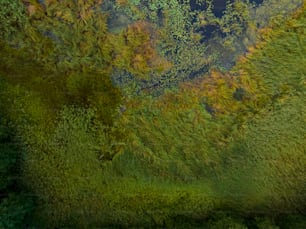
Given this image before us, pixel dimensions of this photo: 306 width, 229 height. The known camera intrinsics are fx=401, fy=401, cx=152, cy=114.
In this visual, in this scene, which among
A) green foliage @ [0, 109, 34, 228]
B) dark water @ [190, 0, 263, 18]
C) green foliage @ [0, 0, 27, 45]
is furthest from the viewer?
dark water @ [190, 0, 263, 18]

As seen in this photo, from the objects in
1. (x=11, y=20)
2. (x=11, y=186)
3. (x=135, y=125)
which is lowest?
(x=11, y=186)

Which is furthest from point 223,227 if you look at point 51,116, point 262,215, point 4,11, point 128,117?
point 4,11

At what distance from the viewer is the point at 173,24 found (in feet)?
19.4

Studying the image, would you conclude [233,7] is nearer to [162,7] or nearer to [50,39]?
[162,7]

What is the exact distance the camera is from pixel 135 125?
573 centimetres

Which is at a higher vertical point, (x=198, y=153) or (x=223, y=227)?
(x=198, y=153)

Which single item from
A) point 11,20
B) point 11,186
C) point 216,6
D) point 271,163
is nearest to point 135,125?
point 11,186

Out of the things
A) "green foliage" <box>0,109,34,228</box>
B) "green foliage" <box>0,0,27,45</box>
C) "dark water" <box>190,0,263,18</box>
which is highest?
"dark water" <box>190,0,263,18</box>

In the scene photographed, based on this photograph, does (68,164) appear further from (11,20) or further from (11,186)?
(11,20)

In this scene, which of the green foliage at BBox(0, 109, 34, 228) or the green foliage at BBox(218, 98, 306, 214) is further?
the green foliage at BBox(218, 98, 306, 214)

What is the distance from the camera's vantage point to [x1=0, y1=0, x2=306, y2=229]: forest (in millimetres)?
5656

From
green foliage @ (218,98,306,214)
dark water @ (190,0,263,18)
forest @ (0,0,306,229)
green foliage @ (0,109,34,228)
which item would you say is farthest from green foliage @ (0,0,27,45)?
green foliage @ (218,98,306,214)

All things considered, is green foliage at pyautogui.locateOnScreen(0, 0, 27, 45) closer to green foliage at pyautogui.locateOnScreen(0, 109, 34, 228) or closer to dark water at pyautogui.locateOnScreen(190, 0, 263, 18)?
green foliage at pyautogui.locateOnScreen(0, 109, 34, 228)

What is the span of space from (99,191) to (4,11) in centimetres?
286
